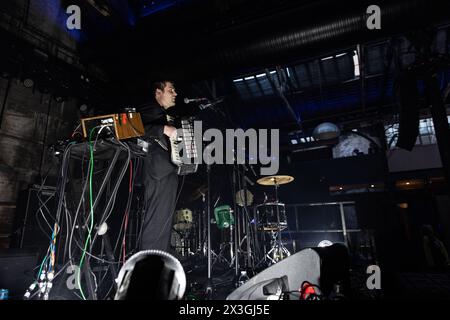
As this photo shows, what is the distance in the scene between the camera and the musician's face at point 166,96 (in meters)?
3.03

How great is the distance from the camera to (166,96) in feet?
9.99

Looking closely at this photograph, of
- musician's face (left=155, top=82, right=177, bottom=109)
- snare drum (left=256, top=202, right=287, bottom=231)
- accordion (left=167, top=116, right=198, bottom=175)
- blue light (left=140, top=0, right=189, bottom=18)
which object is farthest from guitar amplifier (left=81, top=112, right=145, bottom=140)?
snare drum (left=256, top=202, right=287, bottom=231)

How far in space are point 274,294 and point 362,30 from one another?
4174 mm

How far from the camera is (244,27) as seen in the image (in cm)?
443

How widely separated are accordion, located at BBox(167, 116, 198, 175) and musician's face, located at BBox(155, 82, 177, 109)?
0.27 meters

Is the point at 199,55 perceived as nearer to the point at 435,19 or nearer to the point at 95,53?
the point at 95,53

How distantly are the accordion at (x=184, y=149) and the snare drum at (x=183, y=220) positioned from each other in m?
4.00

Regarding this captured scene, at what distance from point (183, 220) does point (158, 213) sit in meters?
4.21

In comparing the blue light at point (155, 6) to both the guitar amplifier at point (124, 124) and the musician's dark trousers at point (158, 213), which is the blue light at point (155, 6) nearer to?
the guitar amplifier at point (124, 124)

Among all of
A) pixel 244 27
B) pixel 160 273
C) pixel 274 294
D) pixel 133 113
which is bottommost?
pixel 274 294

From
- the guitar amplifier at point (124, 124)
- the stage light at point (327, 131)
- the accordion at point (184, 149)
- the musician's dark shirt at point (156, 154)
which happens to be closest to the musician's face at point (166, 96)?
the accordion at point (184, 149)

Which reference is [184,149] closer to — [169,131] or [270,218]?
[169,131]
